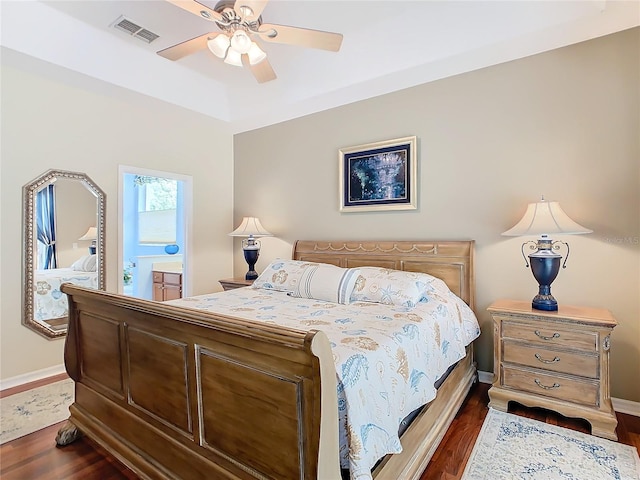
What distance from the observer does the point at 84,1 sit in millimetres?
2615

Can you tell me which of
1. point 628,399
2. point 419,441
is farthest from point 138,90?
point 628,399

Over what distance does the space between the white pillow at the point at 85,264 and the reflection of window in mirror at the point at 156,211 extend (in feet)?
7.87

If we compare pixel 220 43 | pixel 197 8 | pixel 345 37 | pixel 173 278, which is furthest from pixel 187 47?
pixel 173 278

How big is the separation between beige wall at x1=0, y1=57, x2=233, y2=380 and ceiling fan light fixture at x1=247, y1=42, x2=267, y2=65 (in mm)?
1799

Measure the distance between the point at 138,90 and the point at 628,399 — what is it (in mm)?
4836

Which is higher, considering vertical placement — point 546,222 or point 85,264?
point 546,222

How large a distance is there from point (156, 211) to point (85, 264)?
257cm

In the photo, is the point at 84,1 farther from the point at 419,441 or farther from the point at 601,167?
the point at 601,167

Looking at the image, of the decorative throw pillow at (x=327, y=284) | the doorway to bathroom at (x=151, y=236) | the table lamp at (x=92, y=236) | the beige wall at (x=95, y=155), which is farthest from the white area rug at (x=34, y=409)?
the doorway to bathroom at (x=151, y=236)

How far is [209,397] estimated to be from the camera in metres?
1.45

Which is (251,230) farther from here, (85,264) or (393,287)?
(393,287)

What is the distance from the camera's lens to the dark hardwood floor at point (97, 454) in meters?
1.80

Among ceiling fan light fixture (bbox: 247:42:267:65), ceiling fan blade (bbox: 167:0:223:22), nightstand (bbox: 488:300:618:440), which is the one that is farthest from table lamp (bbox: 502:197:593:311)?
ceiling fan blade (bbox: 167:0:223:22)

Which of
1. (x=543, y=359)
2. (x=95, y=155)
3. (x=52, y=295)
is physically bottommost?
(x=543, y=359)
